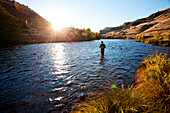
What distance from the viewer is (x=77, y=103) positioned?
Answer: 400cm

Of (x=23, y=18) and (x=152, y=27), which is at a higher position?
(x=23, y=18)

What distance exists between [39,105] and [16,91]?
2.36m

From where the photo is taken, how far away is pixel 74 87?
5.34 m

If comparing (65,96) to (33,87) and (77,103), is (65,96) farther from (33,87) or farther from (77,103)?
(33,87)

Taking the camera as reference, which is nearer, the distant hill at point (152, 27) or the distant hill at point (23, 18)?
the distant hill at point (152, 27)

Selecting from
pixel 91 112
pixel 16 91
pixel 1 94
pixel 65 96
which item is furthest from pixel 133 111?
pixel 1 94

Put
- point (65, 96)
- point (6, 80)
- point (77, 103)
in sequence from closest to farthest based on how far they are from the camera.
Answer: point (77, 103) → point (65, 96) → point (6, 80)

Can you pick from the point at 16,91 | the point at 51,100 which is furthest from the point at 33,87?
the point at 51,100

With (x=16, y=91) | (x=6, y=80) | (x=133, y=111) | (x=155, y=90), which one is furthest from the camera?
(x=6, y=80)

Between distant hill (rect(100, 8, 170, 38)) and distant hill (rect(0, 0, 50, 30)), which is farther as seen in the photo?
distant hill (rect(0, 0, 50, 30))

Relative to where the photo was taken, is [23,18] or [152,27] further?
[23,18]

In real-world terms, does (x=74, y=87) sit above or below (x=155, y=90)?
below

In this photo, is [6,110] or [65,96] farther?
[65,96]

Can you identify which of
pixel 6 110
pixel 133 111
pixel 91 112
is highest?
pixel 133 111
